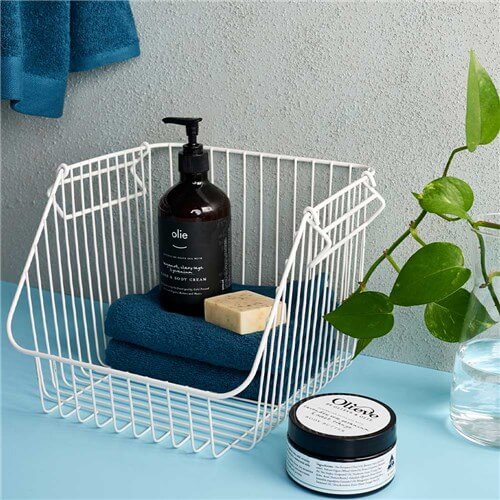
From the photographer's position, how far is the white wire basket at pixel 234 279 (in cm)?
77

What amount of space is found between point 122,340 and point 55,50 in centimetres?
34

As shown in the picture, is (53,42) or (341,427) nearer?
(341,427)

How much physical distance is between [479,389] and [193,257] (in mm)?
290

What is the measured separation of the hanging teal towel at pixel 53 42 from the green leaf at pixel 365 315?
414mm

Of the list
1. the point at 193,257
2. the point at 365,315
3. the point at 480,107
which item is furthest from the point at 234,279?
the point at 480,107

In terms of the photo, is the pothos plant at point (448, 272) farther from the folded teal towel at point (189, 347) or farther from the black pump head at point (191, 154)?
the black pump head at point (191, 154)

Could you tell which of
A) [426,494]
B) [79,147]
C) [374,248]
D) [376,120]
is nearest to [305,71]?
[376,120]

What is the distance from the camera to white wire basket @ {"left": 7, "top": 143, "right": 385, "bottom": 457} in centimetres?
77

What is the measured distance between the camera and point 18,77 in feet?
3.16

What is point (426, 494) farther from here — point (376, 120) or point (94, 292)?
point (94, 292)

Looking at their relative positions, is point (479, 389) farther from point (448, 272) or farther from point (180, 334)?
point (180, 334)

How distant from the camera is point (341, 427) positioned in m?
0.69

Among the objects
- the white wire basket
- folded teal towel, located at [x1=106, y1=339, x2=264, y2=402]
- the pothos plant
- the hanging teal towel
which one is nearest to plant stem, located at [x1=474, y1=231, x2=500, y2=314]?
the pothos plant

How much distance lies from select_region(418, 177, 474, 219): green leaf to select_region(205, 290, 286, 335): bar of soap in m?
0.16
